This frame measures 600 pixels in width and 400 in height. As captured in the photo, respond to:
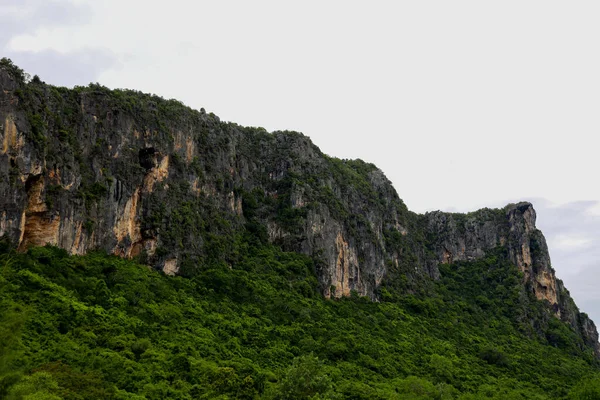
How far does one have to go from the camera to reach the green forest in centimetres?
3278

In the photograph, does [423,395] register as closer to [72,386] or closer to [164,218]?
[72,386]

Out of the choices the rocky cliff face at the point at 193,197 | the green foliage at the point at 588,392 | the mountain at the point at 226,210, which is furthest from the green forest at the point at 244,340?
the rocky cliff face at the point at 193,197

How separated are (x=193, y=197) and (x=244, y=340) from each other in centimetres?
2170

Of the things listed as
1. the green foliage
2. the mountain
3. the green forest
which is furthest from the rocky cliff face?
the green foliage

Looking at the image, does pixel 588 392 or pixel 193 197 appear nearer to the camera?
pixel 588 392

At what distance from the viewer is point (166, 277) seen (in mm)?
53656

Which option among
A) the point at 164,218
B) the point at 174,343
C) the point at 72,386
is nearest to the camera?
the point at 72,386

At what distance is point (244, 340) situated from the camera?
4831cm

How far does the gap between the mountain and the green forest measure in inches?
98.1

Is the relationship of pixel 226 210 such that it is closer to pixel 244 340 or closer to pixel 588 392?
pixel 244 340

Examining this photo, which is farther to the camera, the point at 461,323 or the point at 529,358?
the point at 461,323

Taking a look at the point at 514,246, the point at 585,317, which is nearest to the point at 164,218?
the point at 514,246

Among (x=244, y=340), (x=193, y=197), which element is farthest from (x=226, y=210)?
(x=244, y=340)

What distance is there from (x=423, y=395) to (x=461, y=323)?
43.5 m
